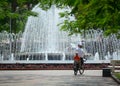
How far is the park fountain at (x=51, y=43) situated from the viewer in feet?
132

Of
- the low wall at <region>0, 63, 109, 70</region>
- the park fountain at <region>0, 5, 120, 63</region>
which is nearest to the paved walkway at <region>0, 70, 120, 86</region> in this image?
the low wall at <region>0, 63, 109, 70</region>

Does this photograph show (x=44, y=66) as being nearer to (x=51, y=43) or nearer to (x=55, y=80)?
(x=51, y=43)

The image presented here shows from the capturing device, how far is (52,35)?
4191 centimetres

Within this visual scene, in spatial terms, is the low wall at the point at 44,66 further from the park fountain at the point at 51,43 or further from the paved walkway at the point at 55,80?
the paved walkway at the point at 55,80

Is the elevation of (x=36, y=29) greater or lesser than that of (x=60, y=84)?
greater

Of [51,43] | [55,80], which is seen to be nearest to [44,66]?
[51,43]

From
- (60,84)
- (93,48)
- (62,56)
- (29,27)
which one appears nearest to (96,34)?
(93,48)

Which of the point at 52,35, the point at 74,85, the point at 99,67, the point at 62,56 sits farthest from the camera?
the point at 52,35

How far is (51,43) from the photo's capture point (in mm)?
40938

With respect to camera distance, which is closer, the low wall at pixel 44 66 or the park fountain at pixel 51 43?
the low wall at pixel 44 66

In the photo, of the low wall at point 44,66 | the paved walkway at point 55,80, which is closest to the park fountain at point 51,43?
the low wall at point 44,66

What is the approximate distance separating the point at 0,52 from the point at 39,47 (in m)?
7.41

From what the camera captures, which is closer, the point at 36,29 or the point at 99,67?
the point at 99,67

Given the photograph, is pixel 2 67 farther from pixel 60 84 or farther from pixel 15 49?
pixel 15 49
